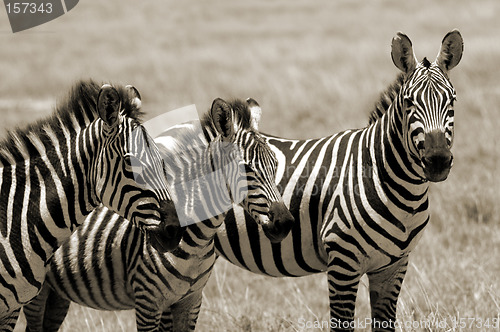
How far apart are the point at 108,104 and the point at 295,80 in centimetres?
1507

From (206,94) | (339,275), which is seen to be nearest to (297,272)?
(339,275)

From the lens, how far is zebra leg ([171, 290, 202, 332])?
6469mm

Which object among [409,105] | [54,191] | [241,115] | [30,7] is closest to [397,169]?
[409,105]

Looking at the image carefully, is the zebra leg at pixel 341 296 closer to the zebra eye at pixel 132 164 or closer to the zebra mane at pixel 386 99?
the zebra mane at pixel 386 99

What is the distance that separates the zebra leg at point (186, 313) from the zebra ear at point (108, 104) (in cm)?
179

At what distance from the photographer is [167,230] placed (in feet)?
17.3

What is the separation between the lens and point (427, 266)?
1013 centimetres

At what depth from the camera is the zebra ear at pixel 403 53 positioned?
20.5ft

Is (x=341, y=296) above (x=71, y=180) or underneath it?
underneath

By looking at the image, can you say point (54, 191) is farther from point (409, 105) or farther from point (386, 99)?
point (386, 99)

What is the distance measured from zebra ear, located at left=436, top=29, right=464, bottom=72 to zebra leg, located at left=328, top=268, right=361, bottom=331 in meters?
1.86

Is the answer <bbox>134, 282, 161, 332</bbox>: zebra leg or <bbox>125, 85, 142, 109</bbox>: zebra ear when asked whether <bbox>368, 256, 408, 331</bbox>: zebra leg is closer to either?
<bbox>134, 282, 161, 332</bbox>: zebra leg

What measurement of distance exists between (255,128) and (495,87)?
13909 mm

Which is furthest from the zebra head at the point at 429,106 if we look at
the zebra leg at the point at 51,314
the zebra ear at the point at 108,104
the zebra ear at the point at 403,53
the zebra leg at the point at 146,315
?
the zebra leg at the point at 51,314
